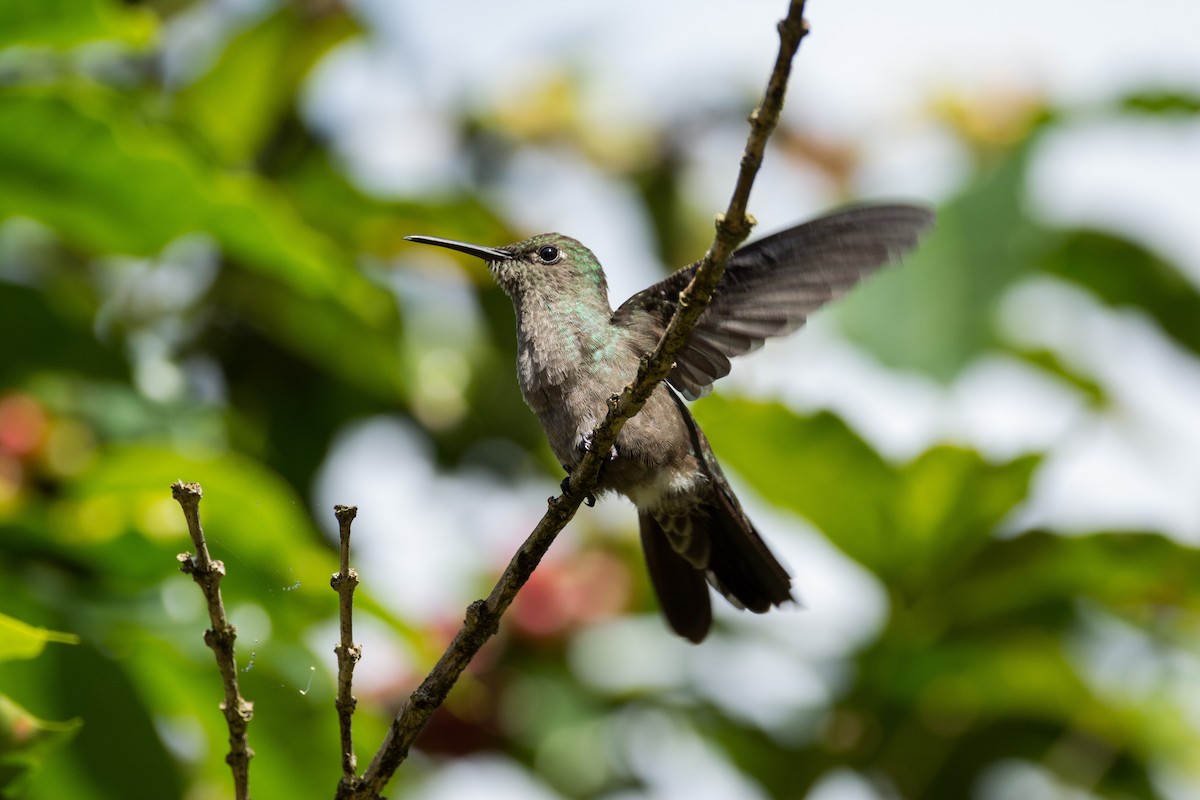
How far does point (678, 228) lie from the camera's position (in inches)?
198

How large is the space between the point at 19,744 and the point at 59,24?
1917 mm

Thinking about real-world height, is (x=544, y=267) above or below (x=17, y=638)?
above

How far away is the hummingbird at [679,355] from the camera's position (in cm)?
253

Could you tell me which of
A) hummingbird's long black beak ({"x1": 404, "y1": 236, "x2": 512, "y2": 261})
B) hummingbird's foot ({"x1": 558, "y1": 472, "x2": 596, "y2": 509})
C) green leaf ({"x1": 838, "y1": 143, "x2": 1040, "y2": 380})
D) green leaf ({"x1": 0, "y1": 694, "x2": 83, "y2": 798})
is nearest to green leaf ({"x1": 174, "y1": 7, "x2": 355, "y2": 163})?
hummingbird's long black beak ({"x1": 404, "y1": 236, "x2": 512, "y2": 261})

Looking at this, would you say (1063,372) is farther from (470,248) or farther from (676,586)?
(470,248)

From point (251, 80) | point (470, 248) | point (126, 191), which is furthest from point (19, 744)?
point (251, 80)

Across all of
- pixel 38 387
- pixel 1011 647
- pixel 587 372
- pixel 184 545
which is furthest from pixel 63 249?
pixel 1011 647

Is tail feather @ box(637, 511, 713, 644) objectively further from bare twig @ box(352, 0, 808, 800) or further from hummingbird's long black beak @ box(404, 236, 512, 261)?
bare twig @ box(352, 0, 808, 800)

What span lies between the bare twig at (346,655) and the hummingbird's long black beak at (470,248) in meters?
1.07

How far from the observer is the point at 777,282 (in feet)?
8.45

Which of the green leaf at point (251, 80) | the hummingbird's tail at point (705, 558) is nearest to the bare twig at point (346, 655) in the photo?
the hummingbird's tail at point (705, 558)

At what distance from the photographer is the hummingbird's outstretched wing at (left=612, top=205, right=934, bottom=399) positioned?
2.47 meters

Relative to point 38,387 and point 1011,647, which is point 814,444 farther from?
point 38,387

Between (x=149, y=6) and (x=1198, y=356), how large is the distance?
12.7 ft
